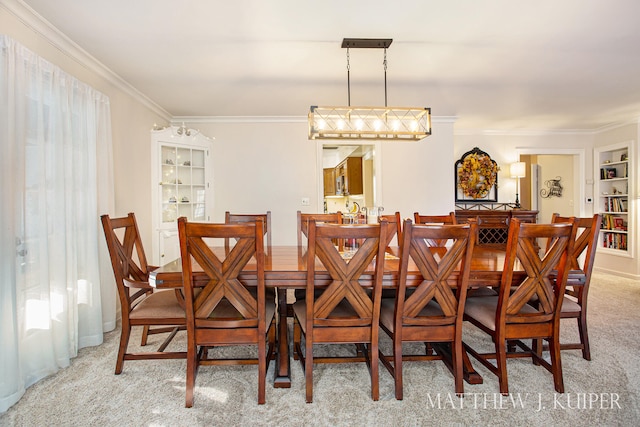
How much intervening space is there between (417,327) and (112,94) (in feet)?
11.2

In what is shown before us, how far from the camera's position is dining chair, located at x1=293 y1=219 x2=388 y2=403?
165 cm

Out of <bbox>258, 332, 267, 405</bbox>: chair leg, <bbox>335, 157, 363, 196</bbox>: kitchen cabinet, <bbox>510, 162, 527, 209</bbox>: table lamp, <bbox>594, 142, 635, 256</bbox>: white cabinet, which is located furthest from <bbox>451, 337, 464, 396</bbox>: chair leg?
<bbox>594, 142, 635, 256</bbox>: white cabinet

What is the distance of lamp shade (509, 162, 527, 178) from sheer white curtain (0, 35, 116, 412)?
5724mm

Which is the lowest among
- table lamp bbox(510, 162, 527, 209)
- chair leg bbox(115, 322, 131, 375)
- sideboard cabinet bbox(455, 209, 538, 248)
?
chair leg bbox(115, 322, 131, 375)

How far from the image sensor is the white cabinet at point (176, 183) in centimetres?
379

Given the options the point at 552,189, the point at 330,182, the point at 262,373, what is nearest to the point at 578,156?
the point at 552,189

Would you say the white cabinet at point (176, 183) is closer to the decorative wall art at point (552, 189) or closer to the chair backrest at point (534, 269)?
the chair backrest at point (534, 269)

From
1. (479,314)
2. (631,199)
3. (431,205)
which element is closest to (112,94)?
(479,314)

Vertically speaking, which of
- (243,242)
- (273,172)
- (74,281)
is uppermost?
(273,172)

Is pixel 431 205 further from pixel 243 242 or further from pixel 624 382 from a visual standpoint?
pixel 243 242

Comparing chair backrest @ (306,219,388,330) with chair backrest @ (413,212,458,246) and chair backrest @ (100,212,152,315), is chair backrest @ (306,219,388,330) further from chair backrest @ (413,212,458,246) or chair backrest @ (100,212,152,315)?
chair backrest @ (413,212,458,246)

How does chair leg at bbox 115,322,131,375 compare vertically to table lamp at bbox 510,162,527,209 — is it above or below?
below

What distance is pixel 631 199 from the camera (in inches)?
183

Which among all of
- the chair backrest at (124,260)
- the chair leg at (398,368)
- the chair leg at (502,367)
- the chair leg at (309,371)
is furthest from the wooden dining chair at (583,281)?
the chair backrest at (124,260)
